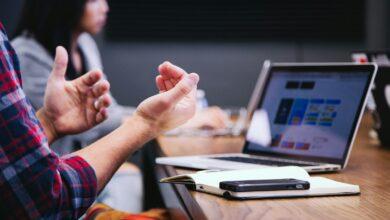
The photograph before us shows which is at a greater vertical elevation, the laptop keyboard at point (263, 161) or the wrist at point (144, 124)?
the wrist at point (144, 124)

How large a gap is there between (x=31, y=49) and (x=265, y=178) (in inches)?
68.4

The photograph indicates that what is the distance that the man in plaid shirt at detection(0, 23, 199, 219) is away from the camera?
43.0 inches

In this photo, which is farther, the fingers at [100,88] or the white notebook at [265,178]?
the fingers at [100,88]

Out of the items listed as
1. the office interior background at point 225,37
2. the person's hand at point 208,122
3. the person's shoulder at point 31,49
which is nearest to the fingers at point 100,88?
the person's hand at point 208,122

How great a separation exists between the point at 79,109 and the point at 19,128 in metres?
0.70

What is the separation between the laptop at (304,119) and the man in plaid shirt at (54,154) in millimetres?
241

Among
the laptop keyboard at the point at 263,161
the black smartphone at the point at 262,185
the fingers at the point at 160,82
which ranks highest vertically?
the fingers at the point at 160,82

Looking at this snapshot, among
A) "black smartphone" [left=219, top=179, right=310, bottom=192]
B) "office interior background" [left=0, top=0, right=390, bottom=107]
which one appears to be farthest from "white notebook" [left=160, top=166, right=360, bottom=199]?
"office interior background" [left=0, top=0, right=390, bottom=107]

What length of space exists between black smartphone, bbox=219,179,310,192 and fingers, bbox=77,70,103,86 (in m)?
0.70

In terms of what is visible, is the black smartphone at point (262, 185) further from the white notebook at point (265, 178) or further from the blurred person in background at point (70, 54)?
the blurred person in background at point (70, 54)

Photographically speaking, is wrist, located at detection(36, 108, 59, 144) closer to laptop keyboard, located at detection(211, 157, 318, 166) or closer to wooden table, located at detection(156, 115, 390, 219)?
wooden table, located at detection(156, 115, 390, 219)

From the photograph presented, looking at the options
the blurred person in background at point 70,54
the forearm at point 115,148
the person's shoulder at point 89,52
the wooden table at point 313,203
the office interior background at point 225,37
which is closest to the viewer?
the wooden table at point 313,203

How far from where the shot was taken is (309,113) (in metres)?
1.73

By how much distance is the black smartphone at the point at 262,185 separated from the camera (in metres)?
1.17
